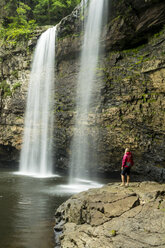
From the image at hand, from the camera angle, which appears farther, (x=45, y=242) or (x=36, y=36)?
(x=36, y=36)

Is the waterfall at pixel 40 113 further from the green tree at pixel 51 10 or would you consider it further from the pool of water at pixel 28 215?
the green tree at pixel 51 10

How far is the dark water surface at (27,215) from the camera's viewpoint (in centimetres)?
566

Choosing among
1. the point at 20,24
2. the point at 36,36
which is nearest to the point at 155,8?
the point at 36,36

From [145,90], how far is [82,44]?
716 centimetres

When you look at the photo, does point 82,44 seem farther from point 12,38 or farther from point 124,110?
point 12,38

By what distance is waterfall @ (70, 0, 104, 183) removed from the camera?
16.4 metres

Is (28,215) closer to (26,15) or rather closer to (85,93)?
(85,93)

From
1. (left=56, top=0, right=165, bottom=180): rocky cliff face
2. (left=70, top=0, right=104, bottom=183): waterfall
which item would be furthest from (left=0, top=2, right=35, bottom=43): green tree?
(left=70, top=0, right=104, bottom=183): waterfall

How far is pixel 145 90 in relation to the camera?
1393 centimetres

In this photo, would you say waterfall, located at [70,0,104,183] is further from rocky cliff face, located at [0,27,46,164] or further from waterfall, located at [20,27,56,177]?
rocky cliff face, located at [0,27,46,164]

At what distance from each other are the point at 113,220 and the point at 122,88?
10.9 metres

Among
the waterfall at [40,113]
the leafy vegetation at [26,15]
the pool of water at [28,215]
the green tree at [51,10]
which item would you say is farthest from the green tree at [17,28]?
the pool of water at [28,215]

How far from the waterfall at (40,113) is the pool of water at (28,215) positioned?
261 inches

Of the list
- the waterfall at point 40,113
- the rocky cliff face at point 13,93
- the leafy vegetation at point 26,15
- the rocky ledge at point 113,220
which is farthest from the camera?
the leafy vegetation at point 26,15
